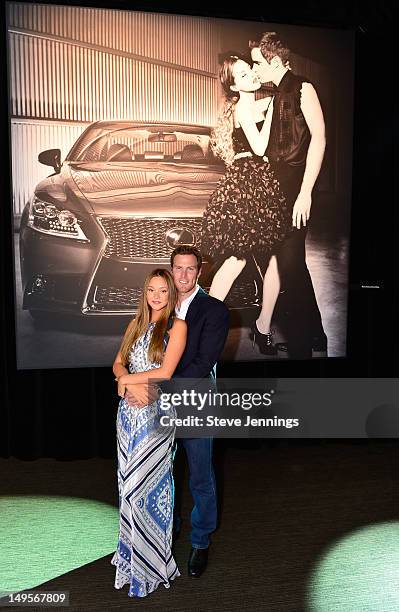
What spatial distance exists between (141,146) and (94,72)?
2.02 ft

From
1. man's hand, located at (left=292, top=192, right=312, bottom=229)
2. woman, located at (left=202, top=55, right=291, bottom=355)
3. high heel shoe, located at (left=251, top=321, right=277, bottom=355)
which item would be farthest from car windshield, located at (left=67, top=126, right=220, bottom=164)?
high heel shoe, located at (left=251, top=321, right=277, bottom=355)

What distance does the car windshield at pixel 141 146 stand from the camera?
177 inches

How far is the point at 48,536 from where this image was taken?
11.1 feet

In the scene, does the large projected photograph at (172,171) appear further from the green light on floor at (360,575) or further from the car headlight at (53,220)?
the green light on floor at (360,575)

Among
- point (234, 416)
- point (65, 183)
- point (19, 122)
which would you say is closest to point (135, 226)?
point (65, 183)

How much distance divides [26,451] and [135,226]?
A: 1.92 m

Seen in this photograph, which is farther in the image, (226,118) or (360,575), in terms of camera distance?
(226,118)

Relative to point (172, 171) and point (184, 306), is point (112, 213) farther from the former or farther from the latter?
point (184, 306)

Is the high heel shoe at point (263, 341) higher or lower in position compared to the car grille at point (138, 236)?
lower

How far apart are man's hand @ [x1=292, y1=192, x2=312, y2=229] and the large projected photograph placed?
0.01 meters

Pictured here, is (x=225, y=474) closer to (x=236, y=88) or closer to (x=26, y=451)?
(x=26, y=451)

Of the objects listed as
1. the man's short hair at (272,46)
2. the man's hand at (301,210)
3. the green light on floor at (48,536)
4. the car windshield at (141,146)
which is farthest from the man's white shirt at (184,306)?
the man's short hair at (272,46)

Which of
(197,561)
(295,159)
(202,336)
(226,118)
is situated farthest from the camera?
(295,159)

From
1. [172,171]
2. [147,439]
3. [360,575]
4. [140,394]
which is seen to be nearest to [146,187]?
[172,171]
